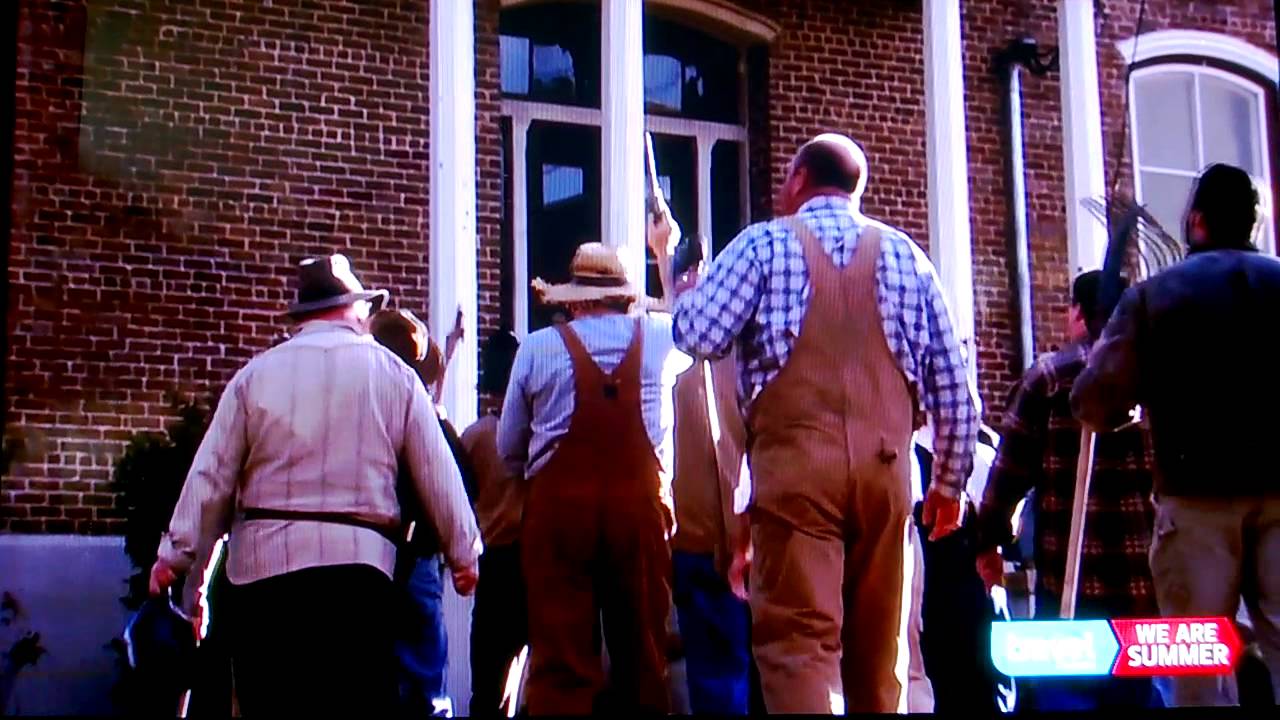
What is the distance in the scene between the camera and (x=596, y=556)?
4.62 meters

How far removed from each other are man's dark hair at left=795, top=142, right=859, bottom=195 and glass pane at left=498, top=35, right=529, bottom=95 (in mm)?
3451

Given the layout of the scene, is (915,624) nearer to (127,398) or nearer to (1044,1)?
(127,398)

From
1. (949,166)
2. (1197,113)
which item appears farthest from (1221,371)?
(1197,113)

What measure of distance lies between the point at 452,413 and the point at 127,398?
1266mm

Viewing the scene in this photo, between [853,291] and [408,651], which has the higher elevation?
[853,291]

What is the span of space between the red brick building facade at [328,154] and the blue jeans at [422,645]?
3.00ft

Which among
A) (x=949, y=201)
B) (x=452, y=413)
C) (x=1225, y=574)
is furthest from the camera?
(x=949, y=201)

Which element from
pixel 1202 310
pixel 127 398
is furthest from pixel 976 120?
pixel 127 398

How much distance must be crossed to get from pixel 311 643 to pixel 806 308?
1.38 m

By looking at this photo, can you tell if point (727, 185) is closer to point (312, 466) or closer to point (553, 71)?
point (553, 71)

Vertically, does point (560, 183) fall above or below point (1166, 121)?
below

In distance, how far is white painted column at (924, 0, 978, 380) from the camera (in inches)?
269

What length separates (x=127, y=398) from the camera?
5.22 meters

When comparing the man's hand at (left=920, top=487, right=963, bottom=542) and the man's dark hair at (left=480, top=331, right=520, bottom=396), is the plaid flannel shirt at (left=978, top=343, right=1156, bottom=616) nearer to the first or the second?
the man's hand at (left=920, top=487, right=963, bottom=542)
